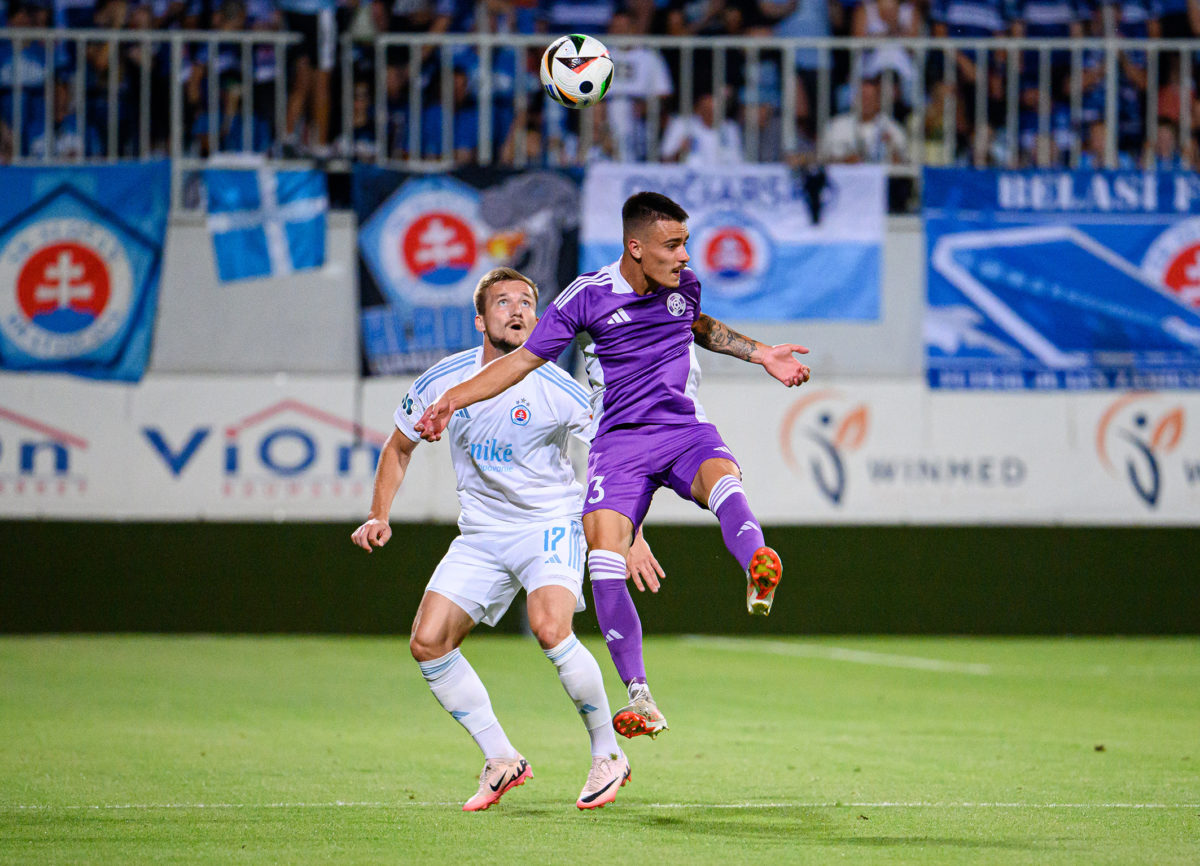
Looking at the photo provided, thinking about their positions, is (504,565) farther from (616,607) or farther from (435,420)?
(435,420)

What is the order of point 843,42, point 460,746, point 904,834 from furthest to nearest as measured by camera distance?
point 843,42, point 460,746, point 904,834

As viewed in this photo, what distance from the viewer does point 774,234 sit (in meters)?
14.3

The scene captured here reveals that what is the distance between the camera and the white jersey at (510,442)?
636 centimetres

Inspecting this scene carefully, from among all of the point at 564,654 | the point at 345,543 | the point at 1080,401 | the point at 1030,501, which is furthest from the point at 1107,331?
the point at 564,654

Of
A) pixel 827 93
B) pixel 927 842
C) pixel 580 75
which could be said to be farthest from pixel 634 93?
pixel 927 842

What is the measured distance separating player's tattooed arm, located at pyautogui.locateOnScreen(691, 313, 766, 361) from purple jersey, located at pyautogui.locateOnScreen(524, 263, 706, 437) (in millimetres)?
66

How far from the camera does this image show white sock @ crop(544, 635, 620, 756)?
19.9ft

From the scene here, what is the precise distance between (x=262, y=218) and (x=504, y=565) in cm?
850

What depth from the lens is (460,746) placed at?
26.2 ft

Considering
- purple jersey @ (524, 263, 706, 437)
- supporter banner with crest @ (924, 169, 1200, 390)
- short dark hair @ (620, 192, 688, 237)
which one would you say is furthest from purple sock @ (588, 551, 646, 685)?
supporter banner with crest @ (924, 169, 1200, 390)

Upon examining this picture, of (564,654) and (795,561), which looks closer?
(564,654)

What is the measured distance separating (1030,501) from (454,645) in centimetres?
942

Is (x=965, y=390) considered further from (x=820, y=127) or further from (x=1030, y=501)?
(x=820, y=127)

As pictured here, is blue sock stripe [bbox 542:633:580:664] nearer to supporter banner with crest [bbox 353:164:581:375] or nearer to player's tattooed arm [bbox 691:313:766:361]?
player's tattooed arm [bbox 691:313:766:361]
